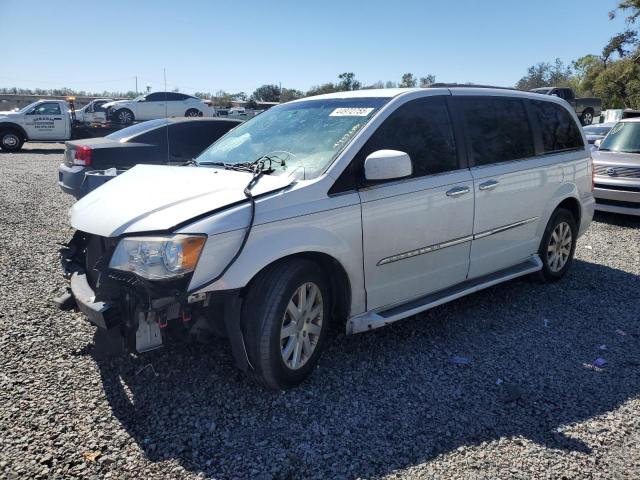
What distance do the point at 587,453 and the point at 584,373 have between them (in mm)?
1014

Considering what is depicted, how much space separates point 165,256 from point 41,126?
68.4 ft

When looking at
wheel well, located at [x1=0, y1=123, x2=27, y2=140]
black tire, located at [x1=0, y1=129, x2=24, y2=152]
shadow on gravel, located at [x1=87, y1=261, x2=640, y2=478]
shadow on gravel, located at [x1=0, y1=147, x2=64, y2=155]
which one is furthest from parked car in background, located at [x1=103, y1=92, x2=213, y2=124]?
shadow on gravel, located at [x1=87, y1=261, x2=640, y2=478]

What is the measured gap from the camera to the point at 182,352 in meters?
3.88

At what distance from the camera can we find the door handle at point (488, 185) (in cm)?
441

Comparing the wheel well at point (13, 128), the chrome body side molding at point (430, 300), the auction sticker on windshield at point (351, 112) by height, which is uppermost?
the wheel well at point (13, 128)

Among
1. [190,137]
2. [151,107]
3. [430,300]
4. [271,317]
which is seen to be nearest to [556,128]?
[430,300]

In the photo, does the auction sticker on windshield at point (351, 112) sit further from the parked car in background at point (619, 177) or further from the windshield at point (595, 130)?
the windshield at point (595, 130)

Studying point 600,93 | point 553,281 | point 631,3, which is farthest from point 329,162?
point 600,93

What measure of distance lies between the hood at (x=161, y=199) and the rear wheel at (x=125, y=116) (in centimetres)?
2432

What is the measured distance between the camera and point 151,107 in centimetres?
2727

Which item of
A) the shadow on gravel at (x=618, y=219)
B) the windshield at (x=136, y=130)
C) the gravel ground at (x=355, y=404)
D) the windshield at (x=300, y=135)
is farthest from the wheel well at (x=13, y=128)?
the shadow on gravel at (x=618, y=219)

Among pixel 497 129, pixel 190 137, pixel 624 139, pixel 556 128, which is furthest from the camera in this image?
pixel 624 139

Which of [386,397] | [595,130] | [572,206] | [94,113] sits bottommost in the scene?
[386,397]

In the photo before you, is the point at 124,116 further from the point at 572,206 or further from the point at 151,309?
the point at 151,309
